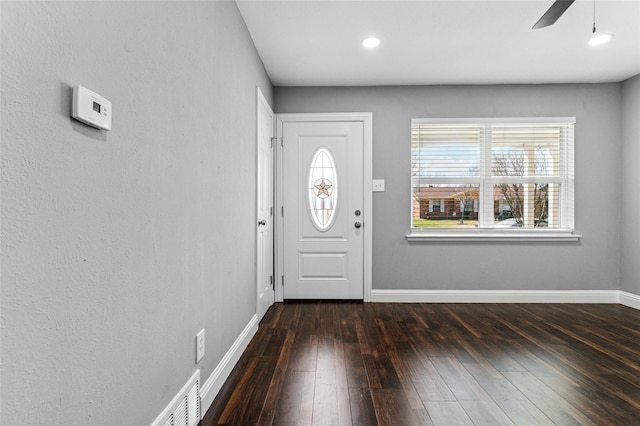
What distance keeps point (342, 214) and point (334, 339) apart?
1.56 meters

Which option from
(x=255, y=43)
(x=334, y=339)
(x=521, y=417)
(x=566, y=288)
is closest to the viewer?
(x=521, y=417)

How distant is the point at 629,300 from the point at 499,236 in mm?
1481

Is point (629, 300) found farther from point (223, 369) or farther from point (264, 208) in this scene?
point (223, 369)

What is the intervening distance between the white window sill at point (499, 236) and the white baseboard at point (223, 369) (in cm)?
212

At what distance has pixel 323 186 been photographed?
3938mm

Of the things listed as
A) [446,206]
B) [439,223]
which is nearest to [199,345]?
[439,223]

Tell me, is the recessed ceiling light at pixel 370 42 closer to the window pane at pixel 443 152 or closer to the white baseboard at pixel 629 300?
the window pane at pixel 443 152

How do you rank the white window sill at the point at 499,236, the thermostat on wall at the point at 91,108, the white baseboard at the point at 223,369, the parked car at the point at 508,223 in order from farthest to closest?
1. the parked car at the point at 508,223
2. the white window sill at the point at 499,236
3. the white baseboard at the point at 223,369
4. the thermostat on wall at the point at 91,108

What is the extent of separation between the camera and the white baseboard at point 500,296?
152 inches

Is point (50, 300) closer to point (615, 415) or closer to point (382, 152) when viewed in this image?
point (615, 415)

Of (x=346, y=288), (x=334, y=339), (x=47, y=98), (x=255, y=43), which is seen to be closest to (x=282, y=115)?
(x=255, y=43)

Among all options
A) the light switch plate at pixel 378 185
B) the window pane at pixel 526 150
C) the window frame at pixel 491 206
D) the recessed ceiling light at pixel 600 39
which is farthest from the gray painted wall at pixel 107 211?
the window pane at pixel 526 150

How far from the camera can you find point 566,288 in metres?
3.88

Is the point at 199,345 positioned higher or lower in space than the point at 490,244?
lower
